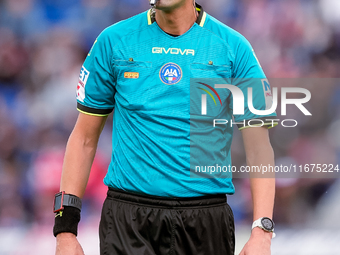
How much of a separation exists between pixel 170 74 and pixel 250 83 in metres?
0.39

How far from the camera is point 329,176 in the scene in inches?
222

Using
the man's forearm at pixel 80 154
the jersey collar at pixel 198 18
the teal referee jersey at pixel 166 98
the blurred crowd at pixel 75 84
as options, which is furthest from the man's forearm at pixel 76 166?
the blurred crowd at pixel 75 84

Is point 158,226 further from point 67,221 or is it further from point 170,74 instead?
point 170,74

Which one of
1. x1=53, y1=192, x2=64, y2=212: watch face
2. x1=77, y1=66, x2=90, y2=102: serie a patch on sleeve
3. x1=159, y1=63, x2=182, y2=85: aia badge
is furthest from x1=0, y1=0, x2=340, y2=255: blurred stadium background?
x1=159, y1=63, x2=182, y2=85: aia badge

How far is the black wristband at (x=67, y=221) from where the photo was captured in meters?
2.21

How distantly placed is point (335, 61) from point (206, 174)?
4.08 m

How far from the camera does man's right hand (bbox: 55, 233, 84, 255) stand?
2152mm

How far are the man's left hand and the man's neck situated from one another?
3.34ft

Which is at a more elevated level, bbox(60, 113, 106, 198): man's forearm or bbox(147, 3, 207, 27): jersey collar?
bbox(147, 3, 207, 27): jersey collar

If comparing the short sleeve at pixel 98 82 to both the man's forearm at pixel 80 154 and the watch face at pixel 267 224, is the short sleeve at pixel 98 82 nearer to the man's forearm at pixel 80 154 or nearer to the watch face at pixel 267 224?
the man's forearm at pixel 80 154

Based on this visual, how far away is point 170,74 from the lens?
2.27m

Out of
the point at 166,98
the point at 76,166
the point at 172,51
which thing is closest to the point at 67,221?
the point at 76,166

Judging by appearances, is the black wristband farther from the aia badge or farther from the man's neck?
the man's neck

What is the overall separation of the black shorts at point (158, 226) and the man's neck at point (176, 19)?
823 millimetres
